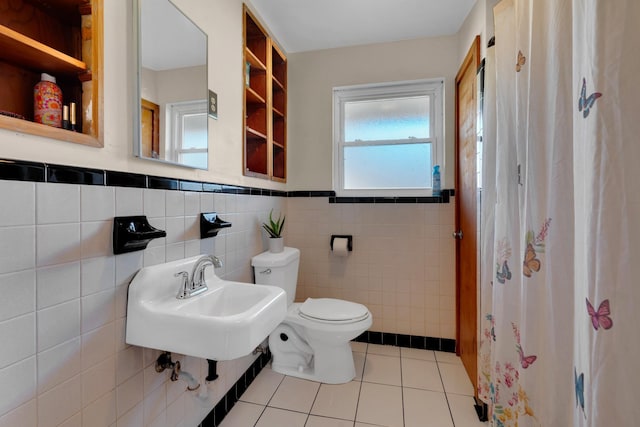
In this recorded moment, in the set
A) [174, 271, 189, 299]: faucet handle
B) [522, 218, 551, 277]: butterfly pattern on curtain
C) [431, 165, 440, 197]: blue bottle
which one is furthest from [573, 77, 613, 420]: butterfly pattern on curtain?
[431, 165, 440, 197]: blue bottle

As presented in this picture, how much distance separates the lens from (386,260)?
2264 mm

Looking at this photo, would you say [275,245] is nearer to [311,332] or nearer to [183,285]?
[311,332]

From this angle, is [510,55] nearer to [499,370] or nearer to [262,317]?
[499,370]

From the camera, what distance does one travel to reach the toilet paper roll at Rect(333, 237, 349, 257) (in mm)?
2234

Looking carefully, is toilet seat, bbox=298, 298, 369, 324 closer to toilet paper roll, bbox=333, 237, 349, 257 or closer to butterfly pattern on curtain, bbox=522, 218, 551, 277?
toilet paper roll, bbox=333, 237, 349, 257

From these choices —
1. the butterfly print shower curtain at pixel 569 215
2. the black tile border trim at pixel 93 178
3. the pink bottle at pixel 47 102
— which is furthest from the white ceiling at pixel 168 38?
the butterfly print shower curtain at pixel 569 215

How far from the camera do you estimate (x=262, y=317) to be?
98cm

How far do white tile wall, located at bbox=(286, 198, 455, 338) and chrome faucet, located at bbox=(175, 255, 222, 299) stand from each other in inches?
49.0

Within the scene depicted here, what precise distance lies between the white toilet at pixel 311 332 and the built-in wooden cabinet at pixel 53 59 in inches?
46.8

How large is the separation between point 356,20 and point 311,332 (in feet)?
7.11

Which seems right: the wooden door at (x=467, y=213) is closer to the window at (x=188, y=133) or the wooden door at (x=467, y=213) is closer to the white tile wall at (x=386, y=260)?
the white tile wall at (x=386, y=260)

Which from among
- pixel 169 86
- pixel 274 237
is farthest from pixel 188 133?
pixel 274 237

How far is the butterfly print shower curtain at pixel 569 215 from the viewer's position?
481mm

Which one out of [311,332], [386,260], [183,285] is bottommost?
[311,332]
